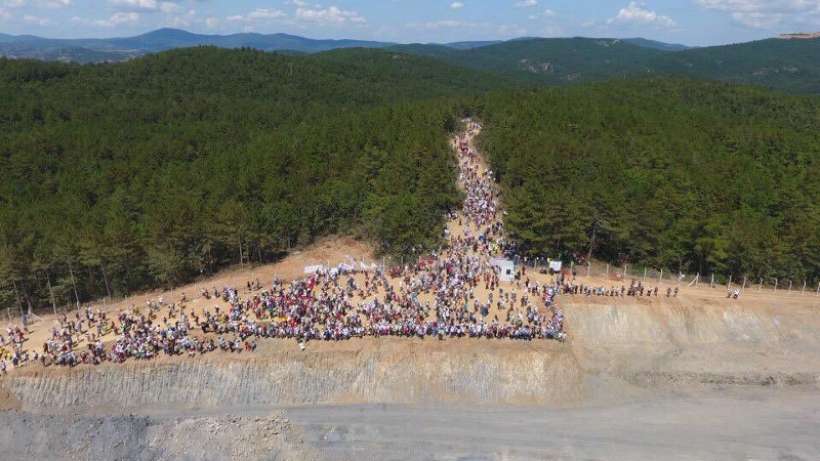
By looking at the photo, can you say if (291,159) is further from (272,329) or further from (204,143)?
(272,329)

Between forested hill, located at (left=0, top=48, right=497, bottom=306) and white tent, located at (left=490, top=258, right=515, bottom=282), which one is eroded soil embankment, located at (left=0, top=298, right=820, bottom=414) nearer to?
white tent, located at (left=490, top=258, right=515, bottom=282)

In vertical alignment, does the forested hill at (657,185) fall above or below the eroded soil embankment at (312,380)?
above

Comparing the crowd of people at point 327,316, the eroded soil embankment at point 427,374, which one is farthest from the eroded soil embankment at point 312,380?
the crowd of people at point 327,316

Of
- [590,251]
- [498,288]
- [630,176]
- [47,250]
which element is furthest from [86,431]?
[630,176]

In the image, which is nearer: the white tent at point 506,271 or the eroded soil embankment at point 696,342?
the eroded soil embankment at point 696,342

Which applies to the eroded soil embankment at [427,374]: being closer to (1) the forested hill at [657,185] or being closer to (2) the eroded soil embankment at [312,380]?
(2) the eroded soil embankment at [312,380]

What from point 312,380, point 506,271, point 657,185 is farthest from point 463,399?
point 657,185

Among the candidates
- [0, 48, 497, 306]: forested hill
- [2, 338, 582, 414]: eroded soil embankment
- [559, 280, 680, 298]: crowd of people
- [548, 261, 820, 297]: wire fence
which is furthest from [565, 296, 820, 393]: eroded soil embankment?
[0, 48, 497, 306]: forested hill
